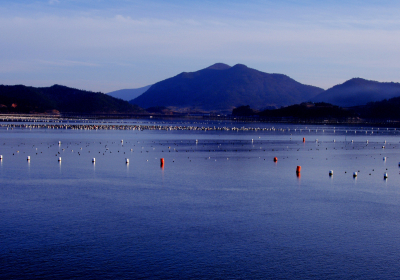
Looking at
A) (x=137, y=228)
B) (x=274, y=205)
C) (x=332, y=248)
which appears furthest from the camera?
(x=274, y=205)

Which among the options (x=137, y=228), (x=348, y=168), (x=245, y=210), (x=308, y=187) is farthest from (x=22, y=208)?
(x=348, y=168)

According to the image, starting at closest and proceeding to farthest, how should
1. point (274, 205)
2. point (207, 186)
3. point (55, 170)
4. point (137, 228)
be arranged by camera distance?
1. point (137, 228)
2. point (274, 205)
3. point (207, 186)
4. point (55, 170)

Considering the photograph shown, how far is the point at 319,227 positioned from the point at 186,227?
5.85 m

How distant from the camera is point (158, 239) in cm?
1803

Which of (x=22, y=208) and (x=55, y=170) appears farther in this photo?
(x=55, y=170)

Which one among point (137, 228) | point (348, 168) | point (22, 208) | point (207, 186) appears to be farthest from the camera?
point (348, 168)

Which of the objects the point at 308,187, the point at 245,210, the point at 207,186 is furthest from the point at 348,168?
the point at 245,210

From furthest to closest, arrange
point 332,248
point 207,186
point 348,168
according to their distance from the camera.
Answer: point 348,168 → point 207,186 → point 332,248

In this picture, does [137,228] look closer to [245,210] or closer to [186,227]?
[186,227]

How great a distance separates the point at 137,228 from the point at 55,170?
20.4 metres

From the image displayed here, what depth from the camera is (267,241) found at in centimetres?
1814

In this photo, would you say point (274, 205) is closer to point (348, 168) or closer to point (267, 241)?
point (267, 241)

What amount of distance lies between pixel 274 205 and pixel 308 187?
7.13 meters

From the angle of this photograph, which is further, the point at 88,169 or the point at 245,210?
the point at 88,169
